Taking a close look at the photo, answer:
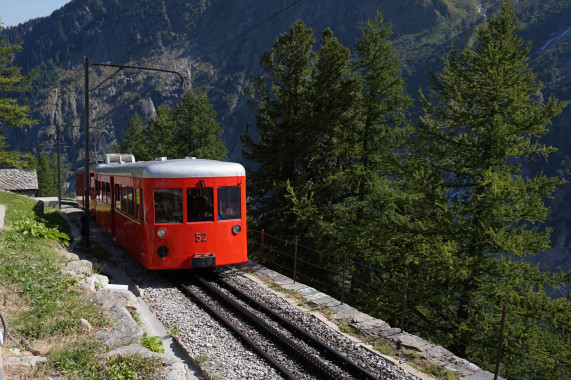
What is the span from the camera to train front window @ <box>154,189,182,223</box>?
12.0m

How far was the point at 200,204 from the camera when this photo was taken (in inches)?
483

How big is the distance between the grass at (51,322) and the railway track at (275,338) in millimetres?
2263

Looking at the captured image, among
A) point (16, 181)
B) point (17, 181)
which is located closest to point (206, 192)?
point (16, 181)

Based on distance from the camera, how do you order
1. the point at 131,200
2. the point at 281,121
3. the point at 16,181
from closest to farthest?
the point at 131,200, the point at 281,121, the point at 16,181

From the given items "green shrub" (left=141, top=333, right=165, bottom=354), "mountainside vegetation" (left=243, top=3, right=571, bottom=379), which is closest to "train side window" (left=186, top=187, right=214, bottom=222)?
"mountainside vegetation" (left=243, top=3, right=571, bottom=379)

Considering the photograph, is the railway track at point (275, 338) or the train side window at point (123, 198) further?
the train side window at point (123, 198)

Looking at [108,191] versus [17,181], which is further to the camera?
[17,181]

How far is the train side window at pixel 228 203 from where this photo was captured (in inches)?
488

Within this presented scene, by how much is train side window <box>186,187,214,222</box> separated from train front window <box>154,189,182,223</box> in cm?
24

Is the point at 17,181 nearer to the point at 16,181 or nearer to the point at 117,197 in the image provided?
the point at 16,181

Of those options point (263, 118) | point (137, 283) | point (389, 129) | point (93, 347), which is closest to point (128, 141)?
point (263, 118)

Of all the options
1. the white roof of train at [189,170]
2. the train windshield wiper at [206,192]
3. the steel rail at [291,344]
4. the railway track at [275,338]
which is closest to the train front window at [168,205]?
the white roof of train at [189,170]

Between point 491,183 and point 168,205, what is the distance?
364 inches

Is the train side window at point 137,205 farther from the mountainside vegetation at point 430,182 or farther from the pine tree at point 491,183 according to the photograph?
the pine tree at point 491,183
